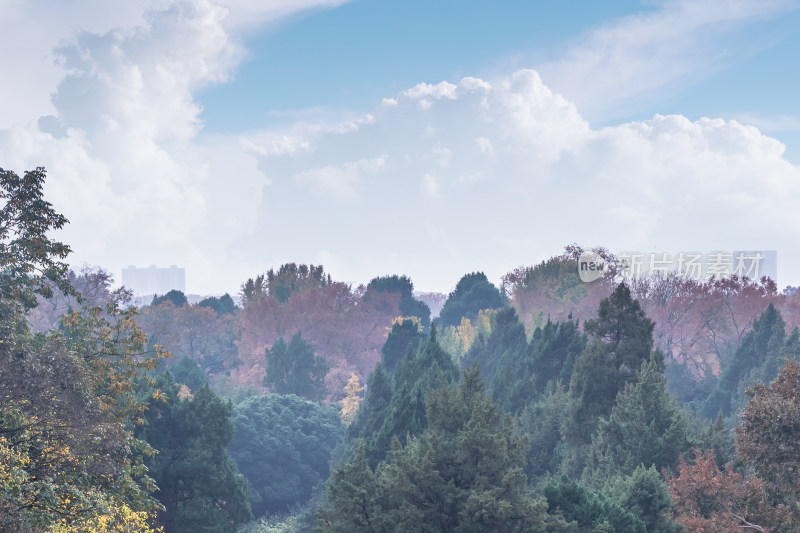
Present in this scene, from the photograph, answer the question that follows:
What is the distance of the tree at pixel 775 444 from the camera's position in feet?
58.2

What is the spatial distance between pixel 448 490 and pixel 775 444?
8.38m

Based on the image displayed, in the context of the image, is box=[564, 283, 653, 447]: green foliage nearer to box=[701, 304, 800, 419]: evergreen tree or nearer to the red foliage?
box=[701, 304, 800, 419]: evergreen tree

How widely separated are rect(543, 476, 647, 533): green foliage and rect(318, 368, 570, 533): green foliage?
3.65 feet

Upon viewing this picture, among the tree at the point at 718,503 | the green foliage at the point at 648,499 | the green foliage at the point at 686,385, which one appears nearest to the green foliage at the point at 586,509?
the green foliage at the point at 648,499

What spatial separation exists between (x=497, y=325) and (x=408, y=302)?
38940 millimetres

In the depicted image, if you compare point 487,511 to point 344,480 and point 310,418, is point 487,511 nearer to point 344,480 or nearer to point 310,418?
point 344,480

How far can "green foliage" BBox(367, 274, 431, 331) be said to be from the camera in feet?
323

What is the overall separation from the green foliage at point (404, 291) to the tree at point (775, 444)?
78032mm

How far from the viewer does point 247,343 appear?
263ft

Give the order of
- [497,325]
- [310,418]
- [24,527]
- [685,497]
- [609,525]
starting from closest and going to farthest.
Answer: [24,527], [609,525], [685,497], [310,418], [497,325]

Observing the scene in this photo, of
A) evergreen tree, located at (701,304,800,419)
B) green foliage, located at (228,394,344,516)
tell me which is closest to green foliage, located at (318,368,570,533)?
green foliage, located at (228,394,344,516)

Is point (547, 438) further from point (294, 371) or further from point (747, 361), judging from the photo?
point (294, 371)

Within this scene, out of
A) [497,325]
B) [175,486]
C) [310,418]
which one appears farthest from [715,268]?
[175,486]

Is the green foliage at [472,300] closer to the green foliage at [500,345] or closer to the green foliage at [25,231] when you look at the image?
the green foliage at [500,345]
